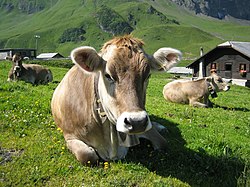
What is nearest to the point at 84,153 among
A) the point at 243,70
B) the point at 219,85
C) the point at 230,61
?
the point at 219,85

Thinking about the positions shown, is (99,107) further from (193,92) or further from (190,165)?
(193,92)

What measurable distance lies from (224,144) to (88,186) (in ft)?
14.6

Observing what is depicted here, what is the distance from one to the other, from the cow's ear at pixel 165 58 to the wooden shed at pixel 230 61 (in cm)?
4588

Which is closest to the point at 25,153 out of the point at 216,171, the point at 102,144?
the point at 102,144

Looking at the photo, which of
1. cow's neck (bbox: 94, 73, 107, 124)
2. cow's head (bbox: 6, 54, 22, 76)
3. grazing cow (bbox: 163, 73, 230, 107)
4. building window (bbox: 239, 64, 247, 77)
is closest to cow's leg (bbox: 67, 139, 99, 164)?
cow's neck (bbox: 94, 73, 107, 124)

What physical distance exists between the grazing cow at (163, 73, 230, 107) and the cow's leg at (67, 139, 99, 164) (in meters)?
10.7

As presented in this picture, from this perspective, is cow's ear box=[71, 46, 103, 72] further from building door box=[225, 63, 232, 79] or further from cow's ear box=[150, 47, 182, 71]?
building door box=[225, 63, 232, 79]

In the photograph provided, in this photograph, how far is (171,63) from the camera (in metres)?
6.49

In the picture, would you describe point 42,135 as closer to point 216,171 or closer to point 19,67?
point 216,171

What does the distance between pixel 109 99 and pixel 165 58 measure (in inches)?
55.4

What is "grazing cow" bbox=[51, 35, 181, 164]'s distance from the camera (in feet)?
18.3

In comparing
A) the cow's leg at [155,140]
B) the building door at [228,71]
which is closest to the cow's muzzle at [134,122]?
the cow's leg at [155,140]

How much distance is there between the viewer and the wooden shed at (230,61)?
5121 centimetres

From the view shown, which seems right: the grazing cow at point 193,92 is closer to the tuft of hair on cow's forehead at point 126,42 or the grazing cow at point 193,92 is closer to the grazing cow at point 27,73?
the grazing cow at point 27,73
